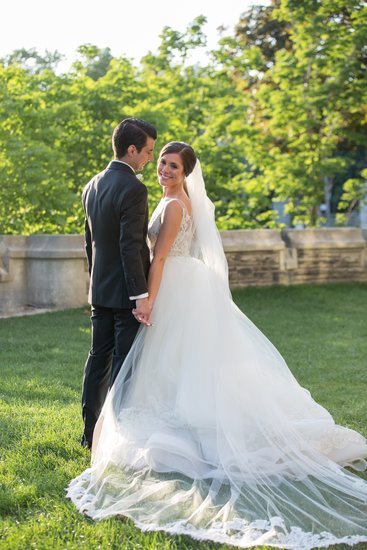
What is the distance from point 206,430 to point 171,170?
156cm

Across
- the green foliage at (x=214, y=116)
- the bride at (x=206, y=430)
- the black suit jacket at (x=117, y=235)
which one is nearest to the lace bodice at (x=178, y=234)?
the bride at (x=206, y=430)

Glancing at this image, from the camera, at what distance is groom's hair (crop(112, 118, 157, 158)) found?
415 centimetres

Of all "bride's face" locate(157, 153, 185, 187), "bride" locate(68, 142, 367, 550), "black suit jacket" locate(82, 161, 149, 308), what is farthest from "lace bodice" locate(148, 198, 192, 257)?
"black suit jacket" locate(82, 161, 149, 308)

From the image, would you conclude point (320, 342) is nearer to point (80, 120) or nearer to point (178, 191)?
point (178, 191)

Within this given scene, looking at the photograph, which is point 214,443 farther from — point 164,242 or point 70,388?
point 70,388

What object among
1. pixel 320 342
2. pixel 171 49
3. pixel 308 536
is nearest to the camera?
pixel 308 536

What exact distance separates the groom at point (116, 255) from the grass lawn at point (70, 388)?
474 mm

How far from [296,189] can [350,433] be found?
1105 cm

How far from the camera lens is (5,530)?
3.25m

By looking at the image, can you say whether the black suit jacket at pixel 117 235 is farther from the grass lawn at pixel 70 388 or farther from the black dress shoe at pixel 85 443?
the grass lawn at pixel 70 388

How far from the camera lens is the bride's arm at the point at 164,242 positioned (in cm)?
433

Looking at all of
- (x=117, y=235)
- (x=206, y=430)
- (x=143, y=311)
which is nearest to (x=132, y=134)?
(x=117, y=235)

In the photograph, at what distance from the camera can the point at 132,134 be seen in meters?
4.17

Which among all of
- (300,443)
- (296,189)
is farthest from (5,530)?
(296,189)
